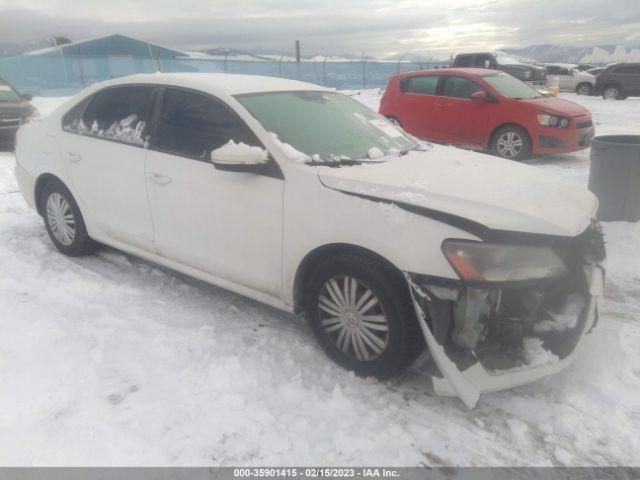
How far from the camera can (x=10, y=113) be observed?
1101cm

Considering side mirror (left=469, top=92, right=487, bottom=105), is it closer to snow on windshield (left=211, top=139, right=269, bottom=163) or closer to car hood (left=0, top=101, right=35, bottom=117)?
snow on windshield (left=211, top=139, right=269, bottom=163)

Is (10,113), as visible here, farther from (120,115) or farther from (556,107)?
(556,107)

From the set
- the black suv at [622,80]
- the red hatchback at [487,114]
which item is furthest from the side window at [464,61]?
the red hatchback at [487,114]

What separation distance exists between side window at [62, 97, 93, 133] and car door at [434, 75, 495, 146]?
6.72 meters

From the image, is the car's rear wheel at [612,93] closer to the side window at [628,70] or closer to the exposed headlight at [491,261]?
the side window at [628,70]

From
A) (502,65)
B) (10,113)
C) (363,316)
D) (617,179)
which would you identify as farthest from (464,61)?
(363,316)

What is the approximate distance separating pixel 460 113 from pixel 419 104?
3.02 feet

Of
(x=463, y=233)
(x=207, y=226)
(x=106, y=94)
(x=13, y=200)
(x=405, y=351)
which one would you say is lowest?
(x=13, y=200)

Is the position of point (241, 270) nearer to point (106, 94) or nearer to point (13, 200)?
point (106, 94)

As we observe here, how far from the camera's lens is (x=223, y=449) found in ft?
7.93

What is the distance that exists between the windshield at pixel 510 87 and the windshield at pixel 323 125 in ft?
18.9

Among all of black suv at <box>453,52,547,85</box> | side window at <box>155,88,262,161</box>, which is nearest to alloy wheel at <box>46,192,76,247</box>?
side window at <box>155,88,262,161</box>

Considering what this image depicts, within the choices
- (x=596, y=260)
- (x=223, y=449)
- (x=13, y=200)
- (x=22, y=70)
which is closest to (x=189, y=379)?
(x=223, y=449)

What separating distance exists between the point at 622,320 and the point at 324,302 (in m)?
2.22
